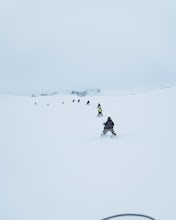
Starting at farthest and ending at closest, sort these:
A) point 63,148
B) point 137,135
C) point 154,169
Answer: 1. point 137,135
2. point 63,148
3. point 154,169

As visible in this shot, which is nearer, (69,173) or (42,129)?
(69,173)

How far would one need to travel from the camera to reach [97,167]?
35.0ft

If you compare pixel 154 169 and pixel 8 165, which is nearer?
pixel 154 169

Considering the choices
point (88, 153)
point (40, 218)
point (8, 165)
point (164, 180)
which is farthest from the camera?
point (88, 153)

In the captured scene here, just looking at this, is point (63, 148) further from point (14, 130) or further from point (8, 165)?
point (14, 130)

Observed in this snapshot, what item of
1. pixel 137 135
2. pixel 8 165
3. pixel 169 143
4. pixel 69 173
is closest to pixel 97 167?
pixel 69 173

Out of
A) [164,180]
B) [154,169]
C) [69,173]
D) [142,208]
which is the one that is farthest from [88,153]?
[142,208]

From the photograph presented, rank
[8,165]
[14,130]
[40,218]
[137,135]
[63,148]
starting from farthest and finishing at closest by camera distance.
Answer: [14,130]
[137,135]
[63,148]
[8,165]
[40,218]

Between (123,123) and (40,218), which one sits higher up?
(123,123)

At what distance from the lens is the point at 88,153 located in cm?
1278

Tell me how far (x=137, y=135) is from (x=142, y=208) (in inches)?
356

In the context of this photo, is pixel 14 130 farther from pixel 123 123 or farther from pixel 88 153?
pixel 88 153

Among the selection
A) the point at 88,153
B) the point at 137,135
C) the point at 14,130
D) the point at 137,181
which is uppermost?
the point at 14,130

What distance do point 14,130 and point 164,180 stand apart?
13356 mm
